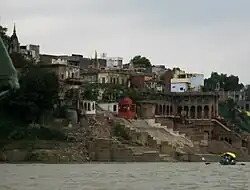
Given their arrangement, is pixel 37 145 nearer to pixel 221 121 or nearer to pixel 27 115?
pixel 27 115

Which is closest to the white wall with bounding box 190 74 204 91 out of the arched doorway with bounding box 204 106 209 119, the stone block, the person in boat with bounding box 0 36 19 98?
the arched doorway with bounding box 204 106 209 119

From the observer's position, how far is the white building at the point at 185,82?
4264 inches

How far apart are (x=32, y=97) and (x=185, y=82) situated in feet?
161

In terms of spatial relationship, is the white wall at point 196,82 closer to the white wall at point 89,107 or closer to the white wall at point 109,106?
the white wall at point 109,106

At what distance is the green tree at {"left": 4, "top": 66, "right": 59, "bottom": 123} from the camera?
63.9 meters

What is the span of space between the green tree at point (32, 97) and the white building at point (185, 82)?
4372cm

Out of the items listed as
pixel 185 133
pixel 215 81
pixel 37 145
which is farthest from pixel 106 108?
pixel 215 81

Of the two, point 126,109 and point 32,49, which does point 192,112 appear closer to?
point 126,109

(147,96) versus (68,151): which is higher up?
(147,96)

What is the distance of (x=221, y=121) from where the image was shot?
93.7 metres

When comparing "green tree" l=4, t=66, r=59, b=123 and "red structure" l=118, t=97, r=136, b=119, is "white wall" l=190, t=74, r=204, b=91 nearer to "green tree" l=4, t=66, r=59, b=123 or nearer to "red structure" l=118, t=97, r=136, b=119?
"red structure" l=118, t=97, r=136, b=119

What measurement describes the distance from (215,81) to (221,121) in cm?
5239

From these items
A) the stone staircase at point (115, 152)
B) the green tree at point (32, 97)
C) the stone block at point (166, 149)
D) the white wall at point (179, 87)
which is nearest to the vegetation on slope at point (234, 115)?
the white wall at point (179, 87)

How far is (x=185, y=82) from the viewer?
108938 mm
